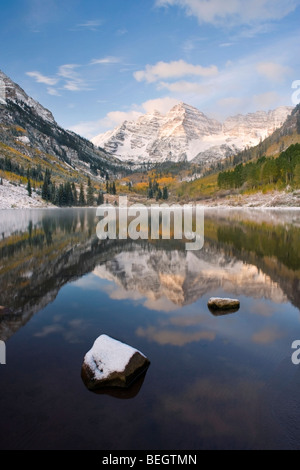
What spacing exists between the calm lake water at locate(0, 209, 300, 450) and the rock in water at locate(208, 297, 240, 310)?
428 millimetres

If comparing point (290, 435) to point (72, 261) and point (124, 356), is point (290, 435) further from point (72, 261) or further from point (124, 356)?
point (72, 261)

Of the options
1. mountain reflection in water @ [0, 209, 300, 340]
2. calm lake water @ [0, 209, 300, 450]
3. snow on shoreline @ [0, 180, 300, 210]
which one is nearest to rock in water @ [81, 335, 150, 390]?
calm lake water @ [0, 209, 300, 450]

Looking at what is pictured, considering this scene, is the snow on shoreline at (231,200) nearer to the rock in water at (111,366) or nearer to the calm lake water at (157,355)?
the calm lake water at (157,355)

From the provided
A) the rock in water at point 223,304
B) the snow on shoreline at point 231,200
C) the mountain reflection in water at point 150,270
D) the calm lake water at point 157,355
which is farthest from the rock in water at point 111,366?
the snow on shoreline at point 231,200

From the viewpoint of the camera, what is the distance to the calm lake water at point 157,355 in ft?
24.4

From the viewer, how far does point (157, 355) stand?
11086 millimetres

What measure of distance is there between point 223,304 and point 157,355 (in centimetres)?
608

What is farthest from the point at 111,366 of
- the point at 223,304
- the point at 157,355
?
the point at 223,304

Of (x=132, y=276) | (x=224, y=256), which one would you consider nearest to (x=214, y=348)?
(x=132, y=276)

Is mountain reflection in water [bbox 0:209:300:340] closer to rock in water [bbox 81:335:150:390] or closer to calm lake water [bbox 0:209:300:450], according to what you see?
calm lake water [bbox 0:209:300:450]

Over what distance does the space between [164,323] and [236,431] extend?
22.3 feet

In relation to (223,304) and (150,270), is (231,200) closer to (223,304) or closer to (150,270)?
(150,270)

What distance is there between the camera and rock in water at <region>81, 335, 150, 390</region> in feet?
30.5
